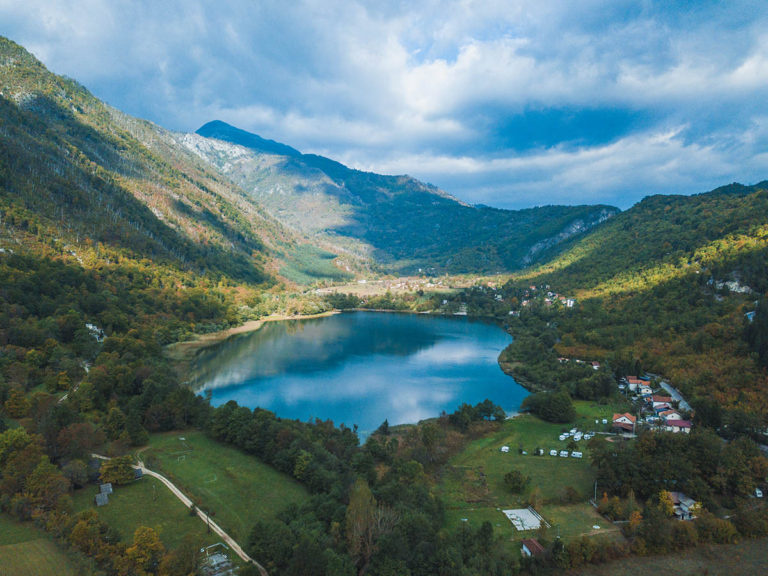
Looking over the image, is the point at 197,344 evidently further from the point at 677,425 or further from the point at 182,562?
the point at 677,425

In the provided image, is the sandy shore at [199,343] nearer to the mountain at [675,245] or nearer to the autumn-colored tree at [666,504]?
the autumn-colored tree at [666,504]

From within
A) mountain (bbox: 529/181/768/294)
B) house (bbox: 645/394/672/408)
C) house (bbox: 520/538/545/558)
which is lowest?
house (bbox: 520/538/545/558)

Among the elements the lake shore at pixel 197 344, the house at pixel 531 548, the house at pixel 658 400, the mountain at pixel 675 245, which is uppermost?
the mountain at pixel 675 245

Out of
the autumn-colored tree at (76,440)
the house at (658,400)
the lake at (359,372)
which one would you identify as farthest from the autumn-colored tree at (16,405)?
the house at (658,400)

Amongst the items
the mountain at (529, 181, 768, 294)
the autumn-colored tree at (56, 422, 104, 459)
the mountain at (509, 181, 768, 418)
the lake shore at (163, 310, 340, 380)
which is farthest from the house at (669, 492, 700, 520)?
the lake shore at (163, 310, 340, 380)

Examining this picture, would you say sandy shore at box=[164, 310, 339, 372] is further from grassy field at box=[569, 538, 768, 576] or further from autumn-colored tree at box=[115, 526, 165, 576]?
grassy field at box=[569, 538, 768, 576]

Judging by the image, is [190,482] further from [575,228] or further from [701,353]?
[575,228]

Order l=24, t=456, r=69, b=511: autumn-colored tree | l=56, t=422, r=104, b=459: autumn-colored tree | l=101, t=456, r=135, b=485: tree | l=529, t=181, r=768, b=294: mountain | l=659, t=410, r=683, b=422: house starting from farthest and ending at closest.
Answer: l=529, t=181, r=768, b=294: mountain → l=659, t=410, r=683, b=422: house → l=56, t=422, r=104, b=459: autumn-colored tree → l=101, t=456, r=135, b=485: tree → l=24, t=456, r=69, b=511: autumn-colored tree
